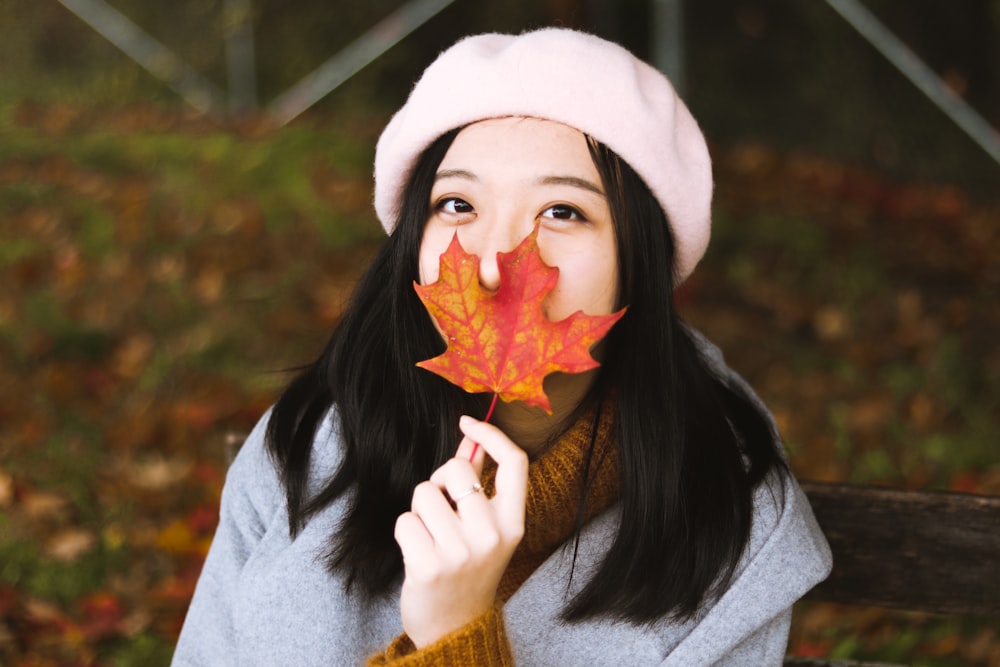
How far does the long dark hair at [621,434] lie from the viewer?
1.46 m

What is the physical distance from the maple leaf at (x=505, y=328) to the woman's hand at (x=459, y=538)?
0.07 meters

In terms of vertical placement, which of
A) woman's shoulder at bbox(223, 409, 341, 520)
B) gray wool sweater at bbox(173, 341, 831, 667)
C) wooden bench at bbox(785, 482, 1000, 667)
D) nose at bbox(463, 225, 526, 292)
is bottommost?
wooden bench at bbox(785, 482, 1000, 667)

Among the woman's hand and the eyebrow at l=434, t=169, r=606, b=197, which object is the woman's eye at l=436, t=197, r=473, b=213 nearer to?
the eyebrow at l=434, t=169, r=606, b=197

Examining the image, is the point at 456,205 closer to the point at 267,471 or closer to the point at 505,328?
the point at 505,328

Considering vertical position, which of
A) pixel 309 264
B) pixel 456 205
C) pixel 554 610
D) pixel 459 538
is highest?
pixel 309 264

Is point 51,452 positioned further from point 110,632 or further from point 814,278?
point 814,278

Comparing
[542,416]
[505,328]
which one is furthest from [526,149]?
[542,416]

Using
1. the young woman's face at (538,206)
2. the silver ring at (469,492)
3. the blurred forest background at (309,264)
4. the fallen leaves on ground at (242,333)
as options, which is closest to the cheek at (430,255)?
the young woman's face at (538,206)

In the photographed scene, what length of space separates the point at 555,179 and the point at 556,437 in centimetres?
42

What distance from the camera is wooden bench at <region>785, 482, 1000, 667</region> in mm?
1627

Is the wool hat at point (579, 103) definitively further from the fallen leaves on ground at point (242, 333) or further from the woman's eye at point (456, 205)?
the fallen leaves on ground at point (242, 333)

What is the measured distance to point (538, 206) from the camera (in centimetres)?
136

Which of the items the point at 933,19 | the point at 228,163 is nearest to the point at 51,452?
the point at 228,163

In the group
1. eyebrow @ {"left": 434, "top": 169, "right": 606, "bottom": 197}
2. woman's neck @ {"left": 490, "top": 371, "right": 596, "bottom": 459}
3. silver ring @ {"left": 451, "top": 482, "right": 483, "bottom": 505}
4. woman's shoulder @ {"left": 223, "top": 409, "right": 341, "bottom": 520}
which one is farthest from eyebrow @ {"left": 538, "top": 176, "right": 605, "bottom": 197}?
woman's shoulder @ {"left": 223, "top": 409, "right": 341, "bottom": 520}
